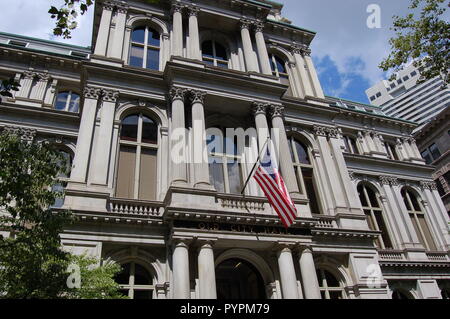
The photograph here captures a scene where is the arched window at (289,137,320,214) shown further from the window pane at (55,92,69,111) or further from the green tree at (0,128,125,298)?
the window pane at (55,92,69,111)

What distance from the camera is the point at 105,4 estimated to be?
23.8m

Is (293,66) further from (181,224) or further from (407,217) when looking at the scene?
(181,224)

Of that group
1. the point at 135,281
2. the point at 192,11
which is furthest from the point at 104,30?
the point at 135,281

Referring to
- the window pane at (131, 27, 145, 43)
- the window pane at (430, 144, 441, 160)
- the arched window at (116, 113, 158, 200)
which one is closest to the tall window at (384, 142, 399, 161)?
the window pane at (430, 144, 441, 160)

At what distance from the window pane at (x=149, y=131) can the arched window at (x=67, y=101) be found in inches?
386

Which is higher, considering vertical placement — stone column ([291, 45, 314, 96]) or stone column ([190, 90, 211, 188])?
stone column ([291, 45, 314, 96])

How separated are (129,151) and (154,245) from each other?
5764 mm

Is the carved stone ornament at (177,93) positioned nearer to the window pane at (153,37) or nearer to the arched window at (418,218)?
the window pane at (153,37)

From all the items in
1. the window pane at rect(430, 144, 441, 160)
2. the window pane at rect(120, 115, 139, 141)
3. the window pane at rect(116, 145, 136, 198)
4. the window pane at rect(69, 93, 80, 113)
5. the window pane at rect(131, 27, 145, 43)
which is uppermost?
the window pane at rect(430, 144, 441, 160)

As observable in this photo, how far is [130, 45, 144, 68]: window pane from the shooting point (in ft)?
→ 75.6

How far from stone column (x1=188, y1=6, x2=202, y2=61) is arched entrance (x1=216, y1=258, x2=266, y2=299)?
42.8 ft

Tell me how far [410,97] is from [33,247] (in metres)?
142

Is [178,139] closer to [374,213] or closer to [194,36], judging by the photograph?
[194,36]

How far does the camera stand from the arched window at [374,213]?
28.4 m
